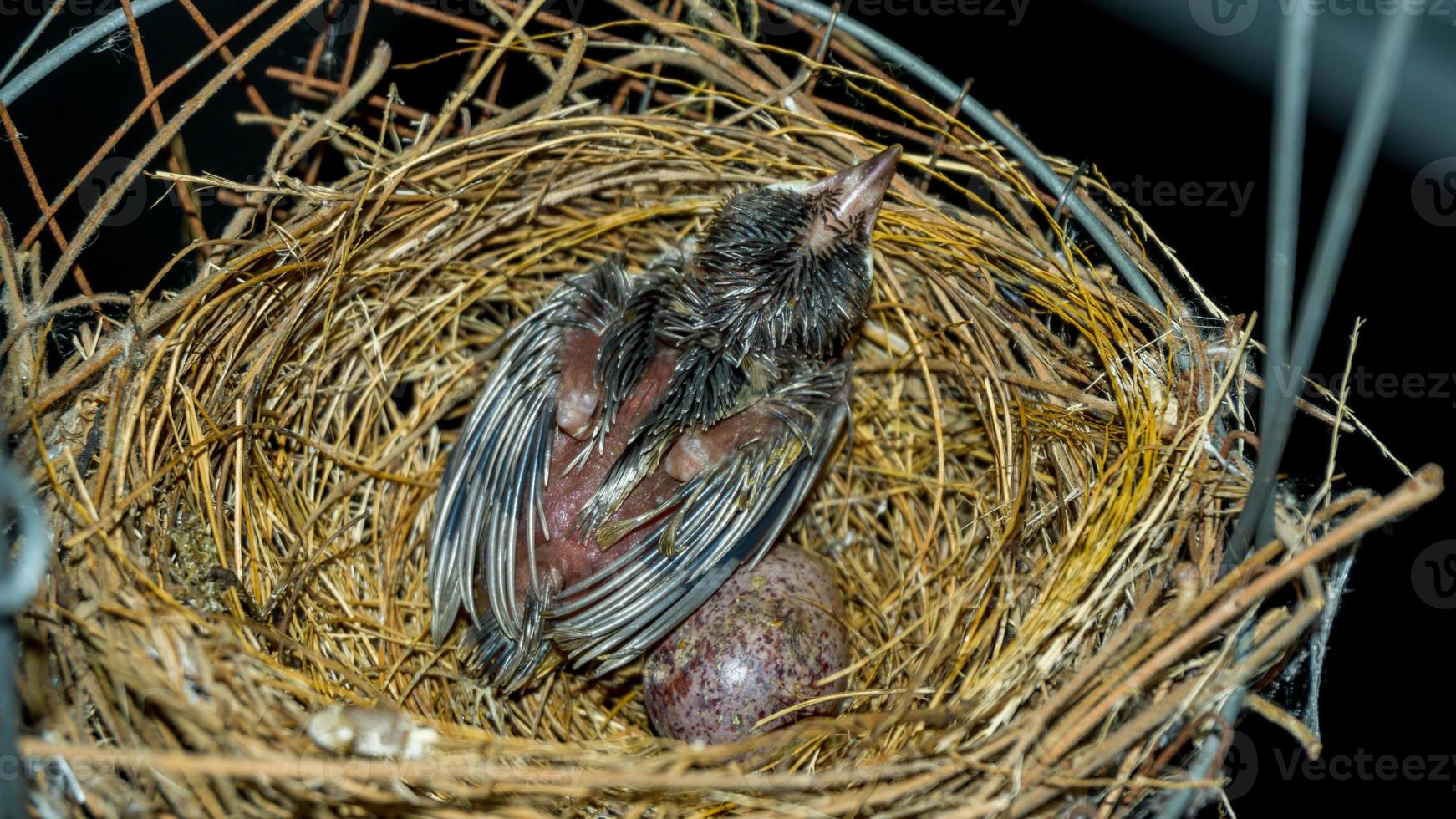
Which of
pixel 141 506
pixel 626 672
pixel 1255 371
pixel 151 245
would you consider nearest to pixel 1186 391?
pixel 1255 371

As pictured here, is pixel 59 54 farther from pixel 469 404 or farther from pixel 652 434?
pixel 652 434

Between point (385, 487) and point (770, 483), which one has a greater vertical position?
point (770, 483)

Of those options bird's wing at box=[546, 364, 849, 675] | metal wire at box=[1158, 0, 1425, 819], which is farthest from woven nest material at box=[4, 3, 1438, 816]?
bird's wing at box=[546, 364, 849, 675]

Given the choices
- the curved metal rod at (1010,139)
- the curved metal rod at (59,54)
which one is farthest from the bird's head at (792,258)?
the curved metal rod at (59,54)

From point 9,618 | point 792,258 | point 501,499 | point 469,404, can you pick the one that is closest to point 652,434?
point 501,499

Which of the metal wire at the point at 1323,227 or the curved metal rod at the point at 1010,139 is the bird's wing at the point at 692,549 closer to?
the curved metal rod at the point at 1010,139

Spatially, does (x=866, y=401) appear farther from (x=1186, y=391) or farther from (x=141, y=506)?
(x=141, y=506)

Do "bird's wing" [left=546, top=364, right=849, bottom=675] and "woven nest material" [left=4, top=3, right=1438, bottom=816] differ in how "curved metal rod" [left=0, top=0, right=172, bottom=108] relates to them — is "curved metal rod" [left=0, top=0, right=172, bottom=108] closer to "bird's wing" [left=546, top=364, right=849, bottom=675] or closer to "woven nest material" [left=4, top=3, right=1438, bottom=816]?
"woven nest material" [left=4, top=3, right=1438, bottom=816]
